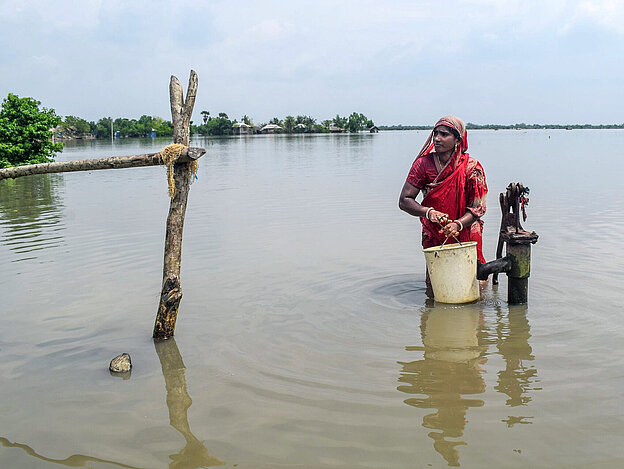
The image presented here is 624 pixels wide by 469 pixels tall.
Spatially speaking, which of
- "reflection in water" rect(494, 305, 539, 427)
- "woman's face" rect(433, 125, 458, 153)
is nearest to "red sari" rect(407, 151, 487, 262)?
"woman's face" rect(433, 125, 458, 153)

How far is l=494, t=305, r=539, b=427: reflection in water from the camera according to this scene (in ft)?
11.5

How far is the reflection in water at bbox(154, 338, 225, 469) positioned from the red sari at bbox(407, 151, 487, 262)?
2.41m

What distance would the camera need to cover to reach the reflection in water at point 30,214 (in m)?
8.44

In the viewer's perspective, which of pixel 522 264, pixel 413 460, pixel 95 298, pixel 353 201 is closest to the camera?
pixel 413 460

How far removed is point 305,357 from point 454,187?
1925mm

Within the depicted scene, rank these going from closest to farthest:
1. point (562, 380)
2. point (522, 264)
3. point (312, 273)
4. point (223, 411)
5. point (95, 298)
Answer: point (223, 411) → point (562, 380) → point (522, 264) → point (95, 298) → point (312, 273)

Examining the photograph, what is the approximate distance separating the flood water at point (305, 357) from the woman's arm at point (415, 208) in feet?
2.78

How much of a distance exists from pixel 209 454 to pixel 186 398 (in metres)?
0.68

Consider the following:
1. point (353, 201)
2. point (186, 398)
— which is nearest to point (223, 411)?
point (186, 398)

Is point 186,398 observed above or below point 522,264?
below

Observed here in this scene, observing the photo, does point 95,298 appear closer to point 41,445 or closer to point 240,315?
point 240,315

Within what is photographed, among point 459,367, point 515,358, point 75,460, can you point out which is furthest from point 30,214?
point 515,358

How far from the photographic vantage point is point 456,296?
5.11m

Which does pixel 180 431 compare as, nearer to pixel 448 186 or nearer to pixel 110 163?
pixel 110 163
